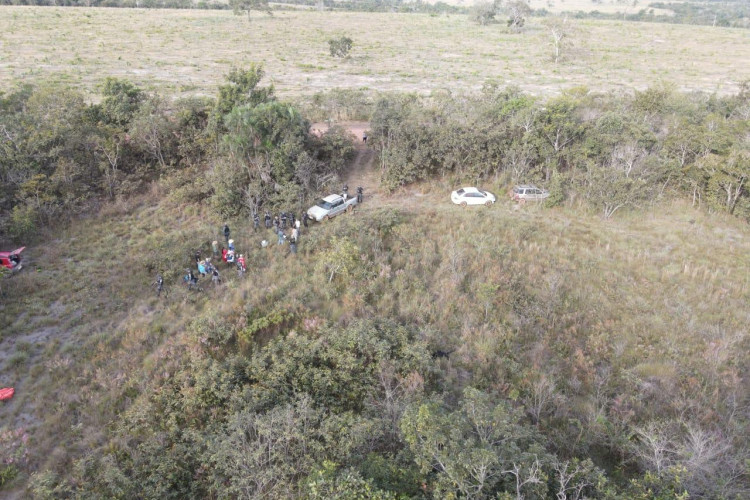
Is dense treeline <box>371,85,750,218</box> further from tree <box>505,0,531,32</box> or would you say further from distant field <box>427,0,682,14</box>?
distant field <box>427,0,682,14</box>

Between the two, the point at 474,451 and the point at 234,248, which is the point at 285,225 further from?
the point at 474,451

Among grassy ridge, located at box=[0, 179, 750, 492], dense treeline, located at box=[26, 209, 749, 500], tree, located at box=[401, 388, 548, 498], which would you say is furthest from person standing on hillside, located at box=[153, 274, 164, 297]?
tree, located at box=[401, 388, 548, 498]

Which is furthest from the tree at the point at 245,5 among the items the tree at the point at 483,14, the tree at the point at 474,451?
the tree at the point at 474,451

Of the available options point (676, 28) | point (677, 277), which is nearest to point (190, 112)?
point (677, 277)

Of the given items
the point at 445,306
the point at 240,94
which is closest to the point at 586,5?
the point at 240,94

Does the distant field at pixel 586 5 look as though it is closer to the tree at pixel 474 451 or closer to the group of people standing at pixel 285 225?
the group of people standing at pixel 285 225

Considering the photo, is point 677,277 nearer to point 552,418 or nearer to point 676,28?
point 552,418
